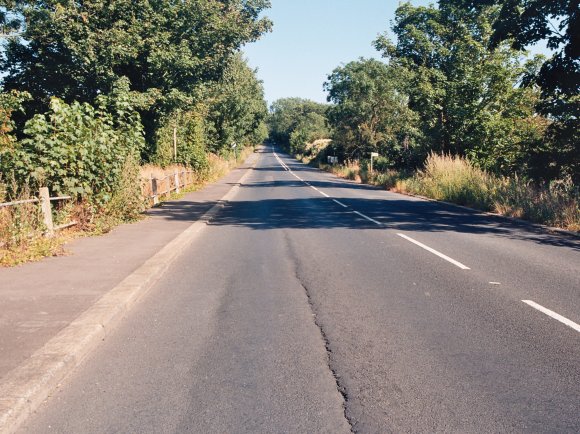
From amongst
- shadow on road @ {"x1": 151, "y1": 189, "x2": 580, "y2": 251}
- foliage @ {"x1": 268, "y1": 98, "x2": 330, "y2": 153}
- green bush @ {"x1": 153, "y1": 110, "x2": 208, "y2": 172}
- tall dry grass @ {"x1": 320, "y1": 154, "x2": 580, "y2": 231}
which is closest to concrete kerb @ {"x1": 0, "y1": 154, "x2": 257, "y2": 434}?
shadow on road @ {"x1": 151, "y1": 189, "x2": 580, "y2": 251}

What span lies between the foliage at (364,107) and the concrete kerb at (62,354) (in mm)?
37867

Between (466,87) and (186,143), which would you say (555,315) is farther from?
(186,143)

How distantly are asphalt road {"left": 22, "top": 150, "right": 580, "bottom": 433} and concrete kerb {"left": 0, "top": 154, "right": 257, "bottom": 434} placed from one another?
10 cm

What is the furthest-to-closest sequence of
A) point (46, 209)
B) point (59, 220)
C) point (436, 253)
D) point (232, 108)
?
1. point (232, 108)
2. point (59, 220)
3. point (46, 209)
4. point (436, 253)

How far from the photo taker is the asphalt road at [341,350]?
131 inches

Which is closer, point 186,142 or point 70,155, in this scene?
point 70,155

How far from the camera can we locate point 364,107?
4844 centimetres

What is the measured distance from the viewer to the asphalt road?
3.33 m

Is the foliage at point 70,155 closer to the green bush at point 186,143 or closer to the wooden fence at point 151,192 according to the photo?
the wooden fence at point 151,192

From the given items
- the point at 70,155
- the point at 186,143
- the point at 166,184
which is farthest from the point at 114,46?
the point at 186,143

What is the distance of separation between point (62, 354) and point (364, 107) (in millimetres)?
46696

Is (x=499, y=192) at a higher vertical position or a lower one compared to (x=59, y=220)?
higher

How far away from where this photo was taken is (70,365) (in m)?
4.11

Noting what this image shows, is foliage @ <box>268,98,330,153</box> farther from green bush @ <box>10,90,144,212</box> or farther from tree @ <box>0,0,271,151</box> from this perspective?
green bush @ <box>10,90,144,212</box>
